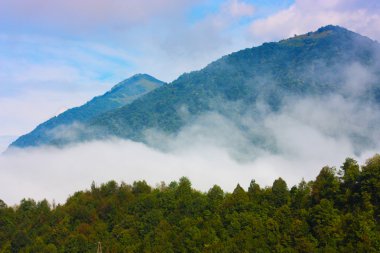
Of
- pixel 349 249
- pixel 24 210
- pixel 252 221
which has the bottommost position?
pixel 349 249

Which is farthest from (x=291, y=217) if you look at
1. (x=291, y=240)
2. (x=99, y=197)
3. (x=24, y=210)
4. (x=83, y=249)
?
(x=24, y=210)

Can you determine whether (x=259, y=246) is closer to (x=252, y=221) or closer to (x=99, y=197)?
(x=252, y=221)

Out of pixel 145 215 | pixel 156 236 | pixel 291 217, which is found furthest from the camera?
pixel 145 215

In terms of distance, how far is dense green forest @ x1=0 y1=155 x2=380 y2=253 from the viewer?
197ft

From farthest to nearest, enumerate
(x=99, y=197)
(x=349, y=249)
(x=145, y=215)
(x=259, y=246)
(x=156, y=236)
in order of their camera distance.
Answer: (x=99, y=197), (x=145, y=215), (x=156, y=236), (x=259, y=246), (x=349, y=249)

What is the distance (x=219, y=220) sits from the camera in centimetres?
6769

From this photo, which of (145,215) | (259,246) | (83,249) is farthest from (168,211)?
(259,246)

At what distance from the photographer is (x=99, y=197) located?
8881cm

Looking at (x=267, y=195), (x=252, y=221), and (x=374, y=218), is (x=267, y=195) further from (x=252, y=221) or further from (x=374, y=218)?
(x=374, y=218)

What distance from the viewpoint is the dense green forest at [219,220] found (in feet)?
197

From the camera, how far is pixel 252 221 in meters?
65.2

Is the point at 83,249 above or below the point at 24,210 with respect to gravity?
below

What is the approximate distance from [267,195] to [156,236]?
1918cm

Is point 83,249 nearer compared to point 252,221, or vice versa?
point 252,221
